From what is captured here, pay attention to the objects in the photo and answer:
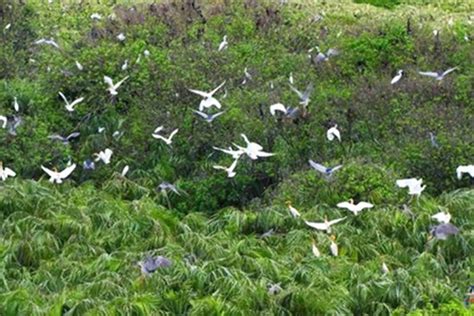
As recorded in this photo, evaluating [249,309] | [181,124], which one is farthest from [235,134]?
[249,309]

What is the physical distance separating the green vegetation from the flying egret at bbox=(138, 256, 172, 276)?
8cm

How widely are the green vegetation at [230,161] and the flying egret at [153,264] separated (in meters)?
0.08

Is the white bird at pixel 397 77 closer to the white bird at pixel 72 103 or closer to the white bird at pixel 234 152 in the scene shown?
the white bird at pixel 234 152

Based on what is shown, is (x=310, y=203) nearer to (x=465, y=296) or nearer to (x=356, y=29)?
(x=465, y=296)

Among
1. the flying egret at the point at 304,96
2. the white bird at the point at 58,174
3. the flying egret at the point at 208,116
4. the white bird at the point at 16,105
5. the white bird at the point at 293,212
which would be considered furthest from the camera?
the white bird at the point at 16,105

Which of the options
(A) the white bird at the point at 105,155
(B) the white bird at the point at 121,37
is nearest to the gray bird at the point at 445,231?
(A) the white bird at the point at 105,155

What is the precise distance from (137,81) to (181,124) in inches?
36.4

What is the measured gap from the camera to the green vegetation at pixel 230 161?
6023 mm

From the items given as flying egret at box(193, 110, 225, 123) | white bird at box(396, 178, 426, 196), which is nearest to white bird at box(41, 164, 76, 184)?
flying egret at box(193, 110, 225, 123)

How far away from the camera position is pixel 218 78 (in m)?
10.1

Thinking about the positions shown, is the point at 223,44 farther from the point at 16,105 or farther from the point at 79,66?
the point at 16,105

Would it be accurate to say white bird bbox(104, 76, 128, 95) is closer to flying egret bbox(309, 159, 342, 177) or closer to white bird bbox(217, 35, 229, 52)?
white bird bbox(217, 35, 229, 52)

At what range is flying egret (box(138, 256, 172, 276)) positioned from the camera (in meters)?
6.16

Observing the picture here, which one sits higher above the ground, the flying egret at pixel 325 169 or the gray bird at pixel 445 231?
the gray bird at pixel 445 231
